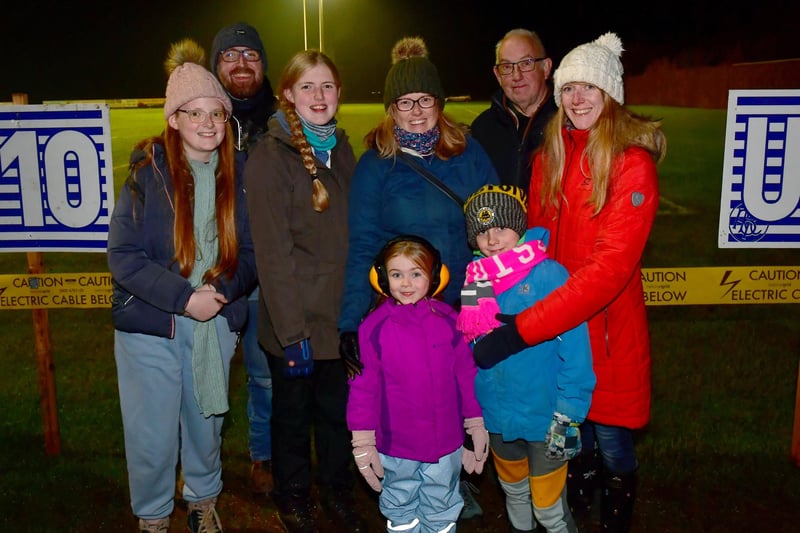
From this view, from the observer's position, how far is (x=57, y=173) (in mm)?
4223

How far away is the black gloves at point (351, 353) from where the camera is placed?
296 cm

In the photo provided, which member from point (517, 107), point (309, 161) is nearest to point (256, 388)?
point (309, 161)

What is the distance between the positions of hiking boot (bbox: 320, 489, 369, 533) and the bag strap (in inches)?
67.8

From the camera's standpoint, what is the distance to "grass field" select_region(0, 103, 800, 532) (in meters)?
3.89

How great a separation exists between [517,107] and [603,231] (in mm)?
1480

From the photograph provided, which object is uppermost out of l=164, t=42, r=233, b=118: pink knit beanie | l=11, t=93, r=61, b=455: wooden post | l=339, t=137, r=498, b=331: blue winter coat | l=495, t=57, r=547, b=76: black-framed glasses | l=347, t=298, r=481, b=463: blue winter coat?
l=495, t=57, r=547, b=76: black-framed glasses

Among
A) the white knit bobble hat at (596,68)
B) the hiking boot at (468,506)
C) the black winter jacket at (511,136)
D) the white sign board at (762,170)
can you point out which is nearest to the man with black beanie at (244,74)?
the black winter jacket at (511,136)

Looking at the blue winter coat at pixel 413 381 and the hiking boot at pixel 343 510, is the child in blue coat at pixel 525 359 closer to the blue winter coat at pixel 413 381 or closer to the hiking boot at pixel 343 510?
the blue winter coat at pixel 413 381

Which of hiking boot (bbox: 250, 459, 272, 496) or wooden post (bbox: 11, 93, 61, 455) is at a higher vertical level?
wooden post (bbox: 11, 93, 61, 455)

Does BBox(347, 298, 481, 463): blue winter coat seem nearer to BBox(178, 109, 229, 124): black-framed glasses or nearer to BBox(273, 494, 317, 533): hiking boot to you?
BBox(273, 494, 317, 533): hiking boot

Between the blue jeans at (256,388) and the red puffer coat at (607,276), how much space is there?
72.4 inches

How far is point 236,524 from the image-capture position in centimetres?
382

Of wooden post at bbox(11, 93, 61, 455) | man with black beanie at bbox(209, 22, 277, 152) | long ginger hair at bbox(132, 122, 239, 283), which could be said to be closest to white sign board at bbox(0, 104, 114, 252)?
wooden post at bbox(11, 93, 61, 455)

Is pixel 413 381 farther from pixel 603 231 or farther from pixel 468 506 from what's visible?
pixel 468 506
